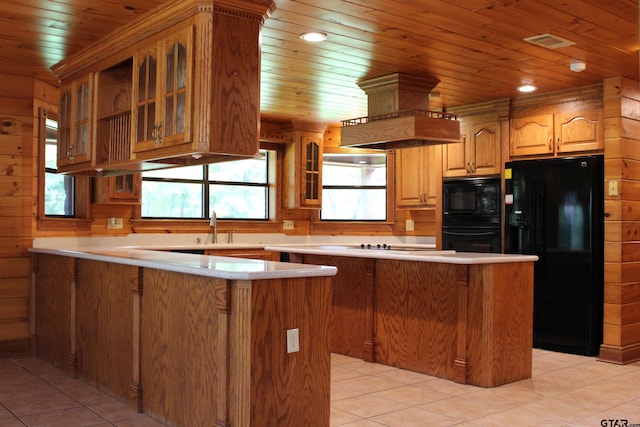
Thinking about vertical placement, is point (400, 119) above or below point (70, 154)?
above

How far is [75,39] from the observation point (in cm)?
432

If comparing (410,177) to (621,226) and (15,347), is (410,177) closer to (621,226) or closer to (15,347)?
(621,226)

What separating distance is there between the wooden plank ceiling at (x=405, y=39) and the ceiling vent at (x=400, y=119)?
14 cm

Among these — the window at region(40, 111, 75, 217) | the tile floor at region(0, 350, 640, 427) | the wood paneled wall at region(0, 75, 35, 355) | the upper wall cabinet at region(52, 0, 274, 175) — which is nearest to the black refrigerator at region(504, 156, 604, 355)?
the tile floor at region(0, 350, 640, 427)

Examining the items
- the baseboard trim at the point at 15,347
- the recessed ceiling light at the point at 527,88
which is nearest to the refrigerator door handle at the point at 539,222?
the recessed ceiling light at the point at 527,88

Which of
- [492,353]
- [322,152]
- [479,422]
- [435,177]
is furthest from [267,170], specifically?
[479,422]

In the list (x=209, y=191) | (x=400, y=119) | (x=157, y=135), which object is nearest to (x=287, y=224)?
(x=209, y=191)

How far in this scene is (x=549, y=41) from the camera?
431 centimetres

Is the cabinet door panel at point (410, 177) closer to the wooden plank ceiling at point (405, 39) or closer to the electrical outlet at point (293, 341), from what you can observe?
the wooden plank ceiling at point (405, 39)

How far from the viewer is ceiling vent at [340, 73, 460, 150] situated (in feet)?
16.6

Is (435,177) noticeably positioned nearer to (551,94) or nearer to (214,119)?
(551,94)

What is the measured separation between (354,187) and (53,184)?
3.58 metres

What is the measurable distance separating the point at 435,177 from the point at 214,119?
13.3 feet

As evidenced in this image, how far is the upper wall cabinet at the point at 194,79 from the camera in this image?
3.38 metres
